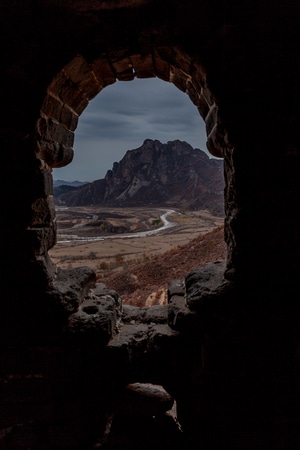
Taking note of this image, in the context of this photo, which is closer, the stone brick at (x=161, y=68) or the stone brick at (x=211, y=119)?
the stone brick at (x=211, y=119)

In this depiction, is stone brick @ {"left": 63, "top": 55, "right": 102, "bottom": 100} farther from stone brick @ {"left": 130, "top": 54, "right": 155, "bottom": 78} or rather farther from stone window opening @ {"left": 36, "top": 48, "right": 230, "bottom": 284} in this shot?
stone brick @ {"left": 130, "top": 54, "right": 155, "bottom": 78}

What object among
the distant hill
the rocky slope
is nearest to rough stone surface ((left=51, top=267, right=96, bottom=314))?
the rocky slope

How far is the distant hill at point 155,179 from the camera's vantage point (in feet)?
362

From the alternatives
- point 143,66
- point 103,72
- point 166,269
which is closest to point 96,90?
point 103,72

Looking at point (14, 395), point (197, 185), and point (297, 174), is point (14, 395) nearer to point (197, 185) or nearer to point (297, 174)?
point (297, 174)

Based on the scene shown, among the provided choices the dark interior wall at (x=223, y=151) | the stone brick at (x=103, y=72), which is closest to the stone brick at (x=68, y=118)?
the dark interior wall at (x=223, y=151)

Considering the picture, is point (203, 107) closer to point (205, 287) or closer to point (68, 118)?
point (68, 118)

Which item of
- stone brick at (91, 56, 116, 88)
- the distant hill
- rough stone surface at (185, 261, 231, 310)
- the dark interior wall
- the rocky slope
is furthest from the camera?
the distant hill

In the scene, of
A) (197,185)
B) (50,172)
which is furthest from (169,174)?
(50,172)

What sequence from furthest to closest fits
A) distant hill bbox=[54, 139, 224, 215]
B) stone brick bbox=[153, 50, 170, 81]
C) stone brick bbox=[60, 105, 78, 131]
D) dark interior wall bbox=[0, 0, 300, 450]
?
distant hill bbox=[54, 139, 224, 215], stone brick bbox=[60, 105, 78, 131], stone brick bbox=[153, 50, 170, 81], dark interior wall bbox=[0, 0, 300, 450]

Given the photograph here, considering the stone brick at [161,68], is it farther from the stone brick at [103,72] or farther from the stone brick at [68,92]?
the stone brick at [68,92]

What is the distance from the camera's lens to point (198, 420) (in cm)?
274

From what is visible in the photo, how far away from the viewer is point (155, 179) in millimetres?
119188

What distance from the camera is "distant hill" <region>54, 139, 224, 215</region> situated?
110375mm
